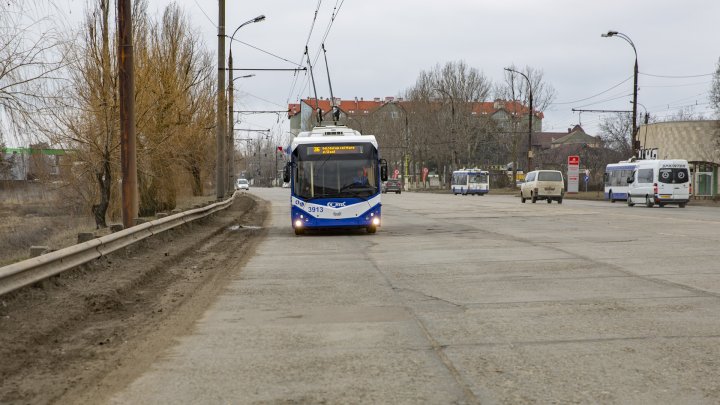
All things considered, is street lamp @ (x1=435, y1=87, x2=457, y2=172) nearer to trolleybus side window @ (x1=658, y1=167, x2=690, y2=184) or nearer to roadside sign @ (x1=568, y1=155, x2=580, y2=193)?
roadside sign @ (x1=568, y1=155, x2=580, y2=193)

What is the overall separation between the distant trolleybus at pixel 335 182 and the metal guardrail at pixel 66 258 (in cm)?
496

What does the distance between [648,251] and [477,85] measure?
75.6m

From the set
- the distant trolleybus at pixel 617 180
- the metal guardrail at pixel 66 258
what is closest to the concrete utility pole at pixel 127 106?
the metal guardrail at pixel 66 258

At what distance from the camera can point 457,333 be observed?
7.18 metres

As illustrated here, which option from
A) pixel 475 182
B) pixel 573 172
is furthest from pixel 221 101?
pixel 475 182

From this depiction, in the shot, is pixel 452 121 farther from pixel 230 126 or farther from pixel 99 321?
pixel 99 321

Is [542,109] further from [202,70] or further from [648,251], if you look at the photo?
[648,251]

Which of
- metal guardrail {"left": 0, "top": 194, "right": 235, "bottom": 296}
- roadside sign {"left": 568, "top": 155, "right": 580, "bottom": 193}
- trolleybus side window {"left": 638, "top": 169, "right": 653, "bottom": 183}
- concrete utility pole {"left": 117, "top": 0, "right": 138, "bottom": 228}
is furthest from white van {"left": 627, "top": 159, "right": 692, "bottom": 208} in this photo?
concrete utility pole {"left": 117, "top": 0, "right": 138, "bottom": 228}

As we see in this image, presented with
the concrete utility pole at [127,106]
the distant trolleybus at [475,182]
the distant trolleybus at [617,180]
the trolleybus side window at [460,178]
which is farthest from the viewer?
the trolleybus side window at [460,178]

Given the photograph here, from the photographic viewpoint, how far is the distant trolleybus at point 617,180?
48.6 meters

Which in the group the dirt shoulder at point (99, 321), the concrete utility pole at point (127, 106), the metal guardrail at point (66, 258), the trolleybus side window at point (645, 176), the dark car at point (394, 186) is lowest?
the dark car at point (394, 186)

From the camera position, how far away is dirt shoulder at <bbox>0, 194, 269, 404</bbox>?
220 inches

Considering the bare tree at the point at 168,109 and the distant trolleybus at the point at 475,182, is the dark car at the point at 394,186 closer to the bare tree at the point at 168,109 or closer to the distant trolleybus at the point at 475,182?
the distant trolleybus at the point at 475,182

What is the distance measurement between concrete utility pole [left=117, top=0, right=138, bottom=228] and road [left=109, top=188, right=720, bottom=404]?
3335 mm
